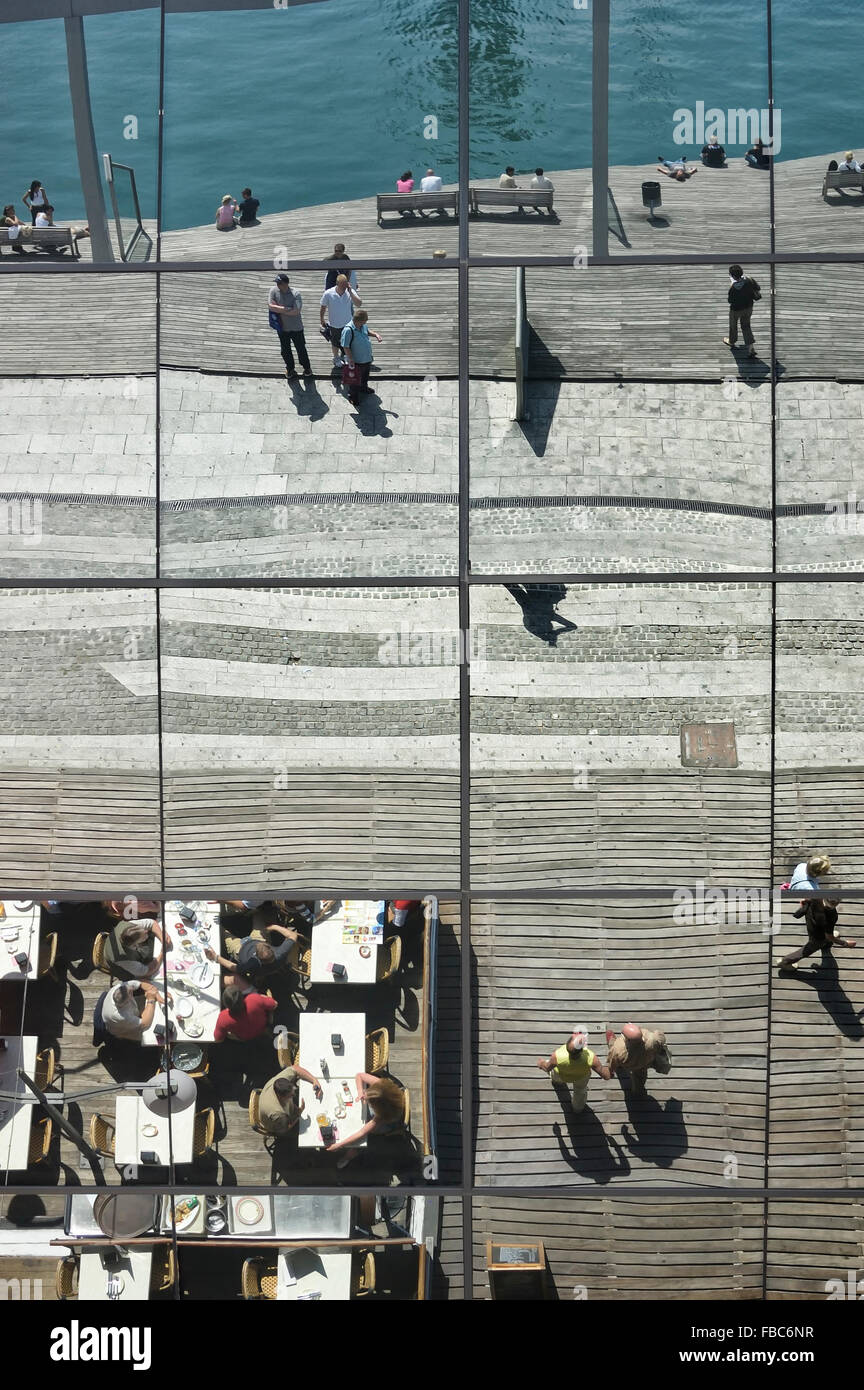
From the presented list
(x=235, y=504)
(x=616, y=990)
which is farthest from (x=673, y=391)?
(x=616, y=990)

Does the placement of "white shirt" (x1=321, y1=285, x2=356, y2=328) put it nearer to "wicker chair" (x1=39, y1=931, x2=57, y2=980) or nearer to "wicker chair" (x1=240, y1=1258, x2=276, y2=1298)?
"wicker chair" (x1=39, y1=931, x2=57, y2=980)

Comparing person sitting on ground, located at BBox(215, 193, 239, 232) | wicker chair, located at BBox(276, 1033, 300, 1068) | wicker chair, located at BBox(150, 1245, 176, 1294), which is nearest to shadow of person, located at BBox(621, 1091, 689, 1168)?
Result: wicker chair, located at BBox(276, 1033, 300, 1068)

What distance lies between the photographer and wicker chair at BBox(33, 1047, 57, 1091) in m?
11.5

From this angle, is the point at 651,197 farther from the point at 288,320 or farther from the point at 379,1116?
the point at 379,1116

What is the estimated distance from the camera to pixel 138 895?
38.3ft

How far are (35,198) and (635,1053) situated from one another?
33.9ft

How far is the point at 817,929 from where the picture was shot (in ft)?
38.0

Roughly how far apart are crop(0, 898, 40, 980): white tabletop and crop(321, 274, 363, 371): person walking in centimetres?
635

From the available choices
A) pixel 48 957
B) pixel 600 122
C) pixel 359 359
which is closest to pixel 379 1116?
pixel 48 957

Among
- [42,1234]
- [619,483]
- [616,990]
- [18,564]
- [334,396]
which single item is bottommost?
[42,1234]

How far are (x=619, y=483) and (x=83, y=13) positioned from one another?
742 centimetres

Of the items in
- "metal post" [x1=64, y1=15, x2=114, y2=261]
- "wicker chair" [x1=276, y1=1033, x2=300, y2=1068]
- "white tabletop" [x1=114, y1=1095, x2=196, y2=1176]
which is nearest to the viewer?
"white tabletop" [x1=114, y1=1095, x2=196, y2=1176]

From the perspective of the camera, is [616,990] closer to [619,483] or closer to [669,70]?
[619,483]

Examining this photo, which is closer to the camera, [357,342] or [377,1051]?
[377,1051]
